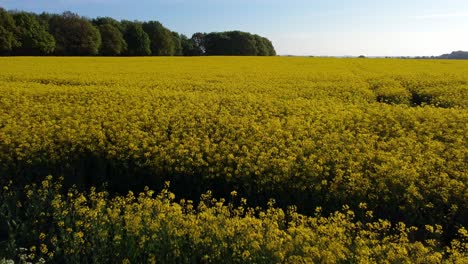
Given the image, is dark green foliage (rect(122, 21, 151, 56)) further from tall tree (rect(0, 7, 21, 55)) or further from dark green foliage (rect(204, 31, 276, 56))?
tall tree (rect(0, 7, 21, 55))

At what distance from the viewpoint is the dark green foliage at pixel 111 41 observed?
194 ft

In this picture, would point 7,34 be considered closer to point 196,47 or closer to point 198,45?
point 196,47

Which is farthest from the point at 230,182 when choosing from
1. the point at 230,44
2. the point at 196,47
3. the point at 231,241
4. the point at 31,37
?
the point at 196,47

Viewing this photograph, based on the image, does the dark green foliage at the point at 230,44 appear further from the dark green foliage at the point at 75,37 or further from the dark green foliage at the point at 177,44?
the dark green foliage at the point at 75,37

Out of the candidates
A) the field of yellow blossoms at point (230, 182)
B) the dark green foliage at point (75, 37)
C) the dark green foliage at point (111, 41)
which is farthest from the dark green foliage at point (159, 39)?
the field of yellow blossoms at point (230, 182)

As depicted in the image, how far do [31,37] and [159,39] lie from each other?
65.3 feet

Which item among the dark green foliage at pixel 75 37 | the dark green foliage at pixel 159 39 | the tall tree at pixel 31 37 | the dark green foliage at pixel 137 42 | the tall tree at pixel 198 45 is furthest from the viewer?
the tall tree at pixel 198 45

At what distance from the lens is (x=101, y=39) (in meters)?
59.4

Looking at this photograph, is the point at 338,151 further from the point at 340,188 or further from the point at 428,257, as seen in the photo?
the point at 428,257

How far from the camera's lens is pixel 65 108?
439 inches

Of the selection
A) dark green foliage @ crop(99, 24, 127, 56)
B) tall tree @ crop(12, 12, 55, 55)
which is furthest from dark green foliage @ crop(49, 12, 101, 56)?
tall tree @ crop(12, 12, 55, 55)

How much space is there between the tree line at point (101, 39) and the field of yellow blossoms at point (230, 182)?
43.5 metres

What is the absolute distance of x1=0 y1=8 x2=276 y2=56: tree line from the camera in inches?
2020

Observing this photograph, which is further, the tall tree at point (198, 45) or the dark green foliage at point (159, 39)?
the tall tree at point (198, 45)
